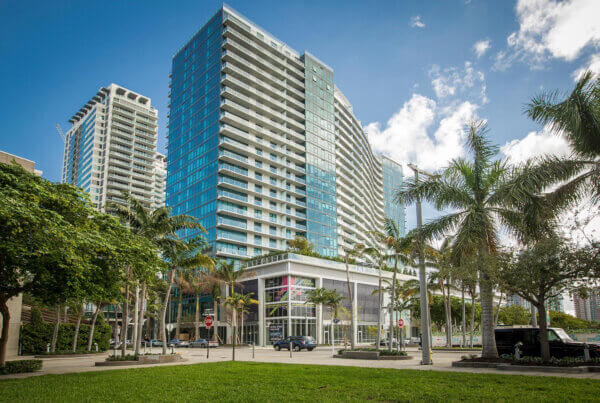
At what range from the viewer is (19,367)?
59.7ft

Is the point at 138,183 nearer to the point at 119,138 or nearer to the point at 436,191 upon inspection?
the point at 119,138

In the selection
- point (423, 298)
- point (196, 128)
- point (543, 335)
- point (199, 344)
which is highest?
point (196, 128)

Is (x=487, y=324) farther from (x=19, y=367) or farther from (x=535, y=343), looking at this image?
(x=19, y=367)

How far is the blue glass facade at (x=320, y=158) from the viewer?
296 feet

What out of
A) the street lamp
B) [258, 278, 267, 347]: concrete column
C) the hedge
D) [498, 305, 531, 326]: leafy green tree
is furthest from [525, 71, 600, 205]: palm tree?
[498, 305, 531, 326]: leafy green tree

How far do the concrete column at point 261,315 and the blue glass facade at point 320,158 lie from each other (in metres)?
25.6

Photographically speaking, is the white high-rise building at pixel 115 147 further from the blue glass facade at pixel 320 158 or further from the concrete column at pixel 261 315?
the concrete column at pixel 261 315

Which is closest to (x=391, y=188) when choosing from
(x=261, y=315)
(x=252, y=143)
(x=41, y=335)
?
(x=252, y=143)

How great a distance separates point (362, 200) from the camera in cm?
11838

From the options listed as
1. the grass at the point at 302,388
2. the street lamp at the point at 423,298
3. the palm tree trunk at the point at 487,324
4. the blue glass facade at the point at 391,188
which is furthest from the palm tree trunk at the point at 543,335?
the blue glass facade at the point at 391,188

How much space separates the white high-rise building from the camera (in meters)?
140

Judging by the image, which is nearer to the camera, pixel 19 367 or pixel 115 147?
pixel 19 367

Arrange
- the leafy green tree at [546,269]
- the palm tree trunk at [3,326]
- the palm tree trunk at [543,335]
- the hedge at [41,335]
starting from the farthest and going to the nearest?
the hedge at [41,335] < the palm tree trunk at [3,326] < the palm tree trunk at [543,335] < the leafy green tree at [546,269]

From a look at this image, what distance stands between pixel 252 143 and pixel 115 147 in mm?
80067
